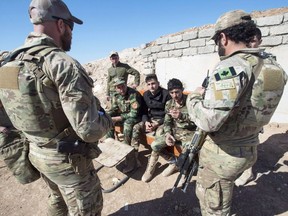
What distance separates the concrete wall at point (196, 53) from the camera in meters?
4.65

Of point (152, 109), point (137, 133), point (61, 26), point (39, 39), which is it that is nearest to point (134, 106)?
point (152, 109)

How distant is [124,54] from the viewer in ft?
45.1

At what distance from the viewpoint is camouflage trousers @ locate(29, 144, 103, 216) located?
5.50 ft

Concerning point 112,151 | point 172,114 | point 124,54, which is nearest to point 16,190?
point 112,151

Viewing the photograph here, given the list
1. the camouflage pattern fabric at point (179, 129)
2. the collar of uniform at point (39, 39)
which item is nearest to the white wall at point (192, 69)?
the camouflage pattern fabric at point (179, 129)

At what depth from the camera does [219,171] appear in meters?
1.88

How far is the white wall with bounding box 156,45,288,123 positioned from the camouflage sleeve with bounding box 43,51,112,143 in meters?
4.86

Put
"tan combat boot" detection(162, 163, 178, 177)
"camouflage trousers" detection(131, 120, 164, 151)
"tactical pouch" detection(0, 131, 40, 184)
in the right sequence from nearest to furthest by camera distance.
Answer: "tactical pouch" detection(0, 131, 40, 184) → "tan combat boot" detection(162, 163, 178, 177) → "camouflage trousers" detection(131, 120, 164, 151)

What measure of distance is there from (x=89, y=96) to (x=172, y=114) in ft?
6.83

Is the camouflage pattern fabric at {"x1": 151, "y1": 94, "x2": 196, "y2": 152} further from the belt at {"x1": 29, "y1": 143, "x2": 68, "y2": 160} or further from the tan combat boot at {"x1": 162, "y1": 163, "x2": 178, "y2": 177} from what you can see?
the belt at {"x1": 29, "y1": 143, "x2": 68, "y2": 160}

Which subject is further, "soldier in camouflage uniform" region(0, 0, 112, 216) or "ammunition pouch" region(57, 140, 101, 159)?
"ammunition pouch" region(57, 140, 101, 159)

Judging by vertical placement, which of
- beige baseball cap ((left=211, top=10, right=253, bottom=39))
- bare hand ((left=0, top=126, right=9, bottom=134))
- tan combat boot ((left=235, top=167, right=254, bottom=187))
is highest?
beige baseball cap ((left=211, top=10, right=253, bottom=39))

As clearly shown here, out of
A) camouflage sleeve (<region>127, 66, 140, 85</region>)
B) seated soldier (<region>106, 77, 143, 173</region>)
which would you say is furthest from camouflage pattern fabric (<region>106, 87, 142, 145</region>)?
camouflage sleeve (<region>127, 66, 140, 85</region>)

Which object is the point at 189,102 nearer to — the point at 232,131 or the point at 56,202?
the point at 232,131
